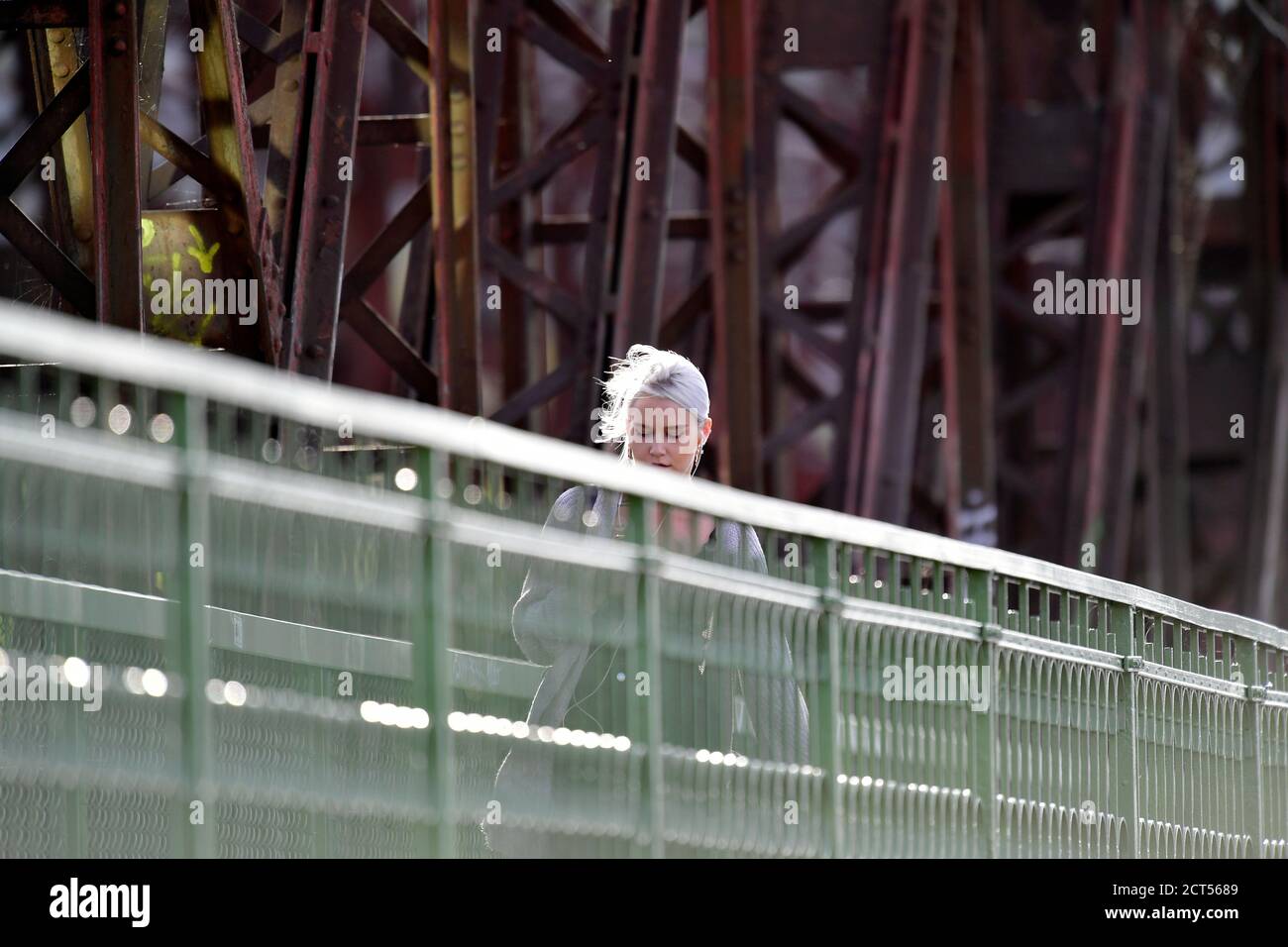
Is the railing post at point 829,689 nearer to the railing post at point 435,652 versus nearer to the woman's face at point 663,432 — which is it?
the woman's face at point 663,432

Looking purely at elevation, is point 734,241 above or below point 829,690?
above

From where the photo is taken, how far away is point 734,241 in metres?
12.8

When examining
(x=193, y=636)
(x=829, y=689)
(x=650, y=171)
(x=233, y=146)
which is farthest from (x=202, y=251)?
(x=650, y=171)

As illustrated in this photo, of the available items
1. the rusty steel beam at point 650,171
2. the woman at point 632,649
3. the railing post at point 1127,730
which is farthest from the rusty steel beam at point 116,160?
the rusty steel beam at point 650,171

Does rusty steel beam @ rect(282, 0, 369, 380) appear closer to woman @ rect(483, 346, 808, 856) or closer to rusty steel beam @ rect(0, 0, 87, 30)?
rusty steel beam @ rect(0, 0, 87, 30)

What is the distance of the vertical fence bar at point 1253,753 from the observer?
9836 millimetres

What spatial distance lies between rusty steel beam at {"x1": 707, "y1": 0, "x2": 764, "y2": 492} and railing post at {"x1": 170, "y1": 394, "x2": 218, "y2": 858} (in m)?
8.53

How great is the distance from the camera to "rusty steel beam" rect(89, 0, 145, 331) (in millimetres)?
7098

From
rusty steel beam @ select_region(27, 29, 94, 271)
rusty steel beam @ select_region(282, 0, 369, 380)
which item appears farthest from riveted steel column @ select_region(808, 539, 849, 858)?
rusty steel beam @ select_region(27, 29, 94, 271)

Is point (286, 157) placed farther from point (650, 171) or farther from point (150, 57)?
point (650, 171)

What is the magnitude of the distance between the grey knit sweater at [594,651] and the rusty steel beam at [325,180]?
288 centimetres

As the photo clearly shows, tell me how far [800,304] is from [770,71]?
3002 mm

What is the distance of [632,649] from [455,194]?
498 cm
